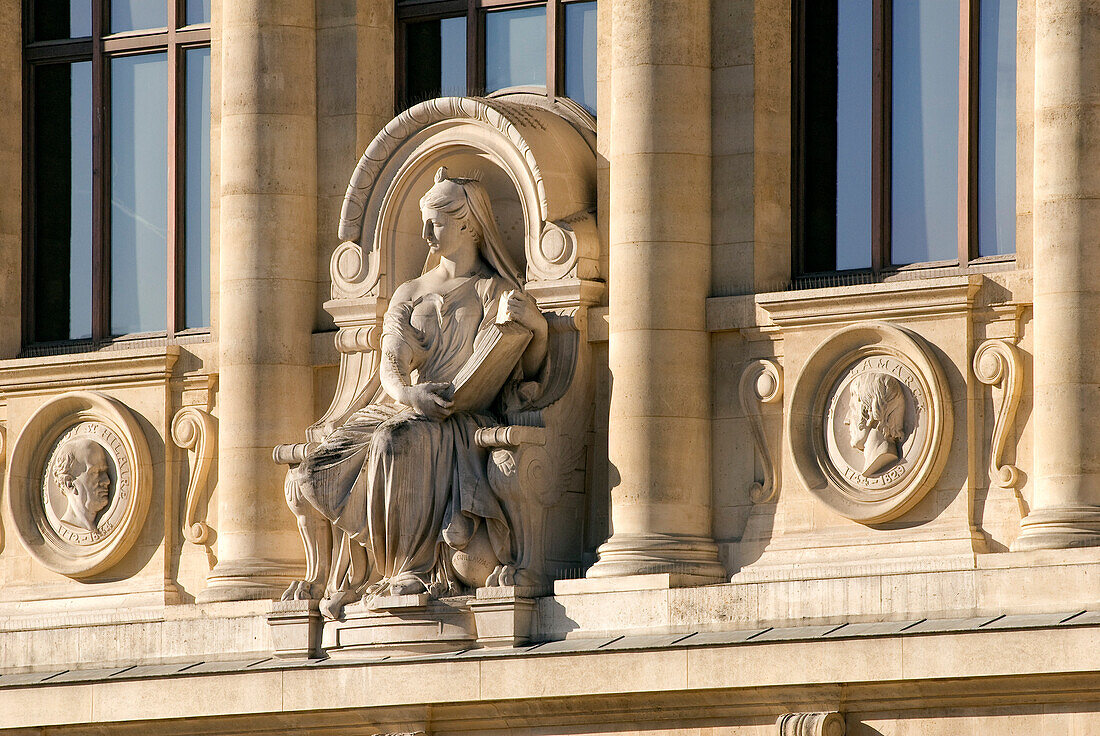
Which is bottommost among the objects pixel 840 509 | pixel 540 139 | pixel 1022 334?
pixel 840 509

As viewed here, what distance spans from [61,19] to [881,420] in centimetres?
1041

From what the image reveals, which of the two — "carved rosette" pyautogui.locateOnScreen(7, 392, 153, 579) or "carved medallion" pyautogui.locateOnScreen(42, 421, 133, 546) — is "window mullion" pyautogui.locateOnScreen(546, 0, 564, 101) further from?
"carved medallion" pyautogui.locateOnScreen(42, 421, 133, 546)

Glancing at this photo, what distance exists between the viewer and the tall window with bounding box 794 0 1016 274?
23750 millimetres

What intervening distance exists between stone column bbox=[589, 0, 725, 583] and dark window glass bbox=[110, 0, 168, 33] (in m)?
5.89

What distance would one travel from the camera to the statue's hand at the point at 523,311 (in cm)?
2436

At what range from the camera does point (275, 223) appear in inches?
1039

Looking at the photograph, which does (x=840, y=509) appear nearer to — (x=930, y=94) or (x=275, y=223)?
(x=930, y=94)

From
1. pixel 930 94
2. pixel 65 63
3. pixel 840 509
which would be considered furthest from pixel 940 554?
pixel 65 63

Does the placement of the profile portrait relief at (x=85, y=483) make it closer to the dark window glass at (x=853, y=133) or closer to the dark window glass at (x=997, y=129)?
the dark window glass at (x=853, y=133)

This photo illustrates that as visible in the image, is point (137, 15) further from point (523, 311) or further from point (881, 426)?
point (881, 426)

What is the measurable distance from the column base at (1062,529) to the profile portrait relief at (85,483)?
32.0 ft

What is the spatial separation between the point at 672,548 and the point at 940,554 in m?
2.40

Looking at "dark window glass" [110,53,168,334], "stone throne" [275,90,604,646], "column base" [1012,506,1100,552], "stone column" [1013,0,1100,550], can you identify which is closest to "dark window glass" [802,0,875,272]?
"stone throne" [275,90,604,646]

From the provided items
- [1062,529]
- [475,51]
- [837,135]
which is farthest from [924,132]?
[475,51]
